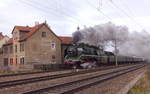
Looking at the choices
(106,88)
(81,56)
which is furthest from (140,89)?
(81,56)

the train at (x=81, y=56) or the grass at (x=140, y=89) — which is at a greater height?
the train at (x=81, y=56)

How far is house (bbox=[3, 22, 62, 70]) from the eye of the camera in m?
52.1

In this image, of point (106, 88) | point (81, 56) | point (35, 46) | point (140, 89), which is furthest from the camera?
point (35, 46)

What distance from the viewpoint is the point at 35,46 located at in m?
52.9

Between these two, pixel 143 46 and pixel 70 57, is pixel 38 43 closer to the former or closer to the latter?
pixel 70 57

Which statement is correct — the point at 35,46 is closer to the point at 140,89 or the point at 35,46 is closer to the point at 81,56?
the point at 81,56

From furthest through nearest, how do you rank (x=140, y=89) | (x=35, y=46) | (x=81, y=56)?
(x=35, y=46), (x=81, y=56), (x=140, y=89)

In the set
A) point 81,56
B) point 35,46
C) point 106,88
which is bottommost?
point 106,88

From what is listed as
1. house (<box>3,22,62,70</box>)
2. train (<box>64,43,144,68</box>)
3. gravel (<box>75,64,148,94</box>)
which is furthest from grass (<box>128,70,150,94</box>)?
house (<box>3,22,62,70</box>)

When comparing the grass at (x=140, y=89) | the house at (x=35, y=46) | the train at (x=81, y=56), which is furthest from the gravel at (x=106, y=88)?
the house at (x=35, y=46)

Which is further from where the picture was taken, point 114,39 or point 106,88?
point 114,39

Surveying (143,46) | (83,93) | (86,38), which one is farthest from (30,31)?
(83,93)

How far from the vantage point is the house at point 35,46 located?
171 ft

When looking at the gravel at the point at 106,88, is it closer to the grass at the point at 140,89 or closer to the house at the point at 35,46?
the grass at the point at 140,89
